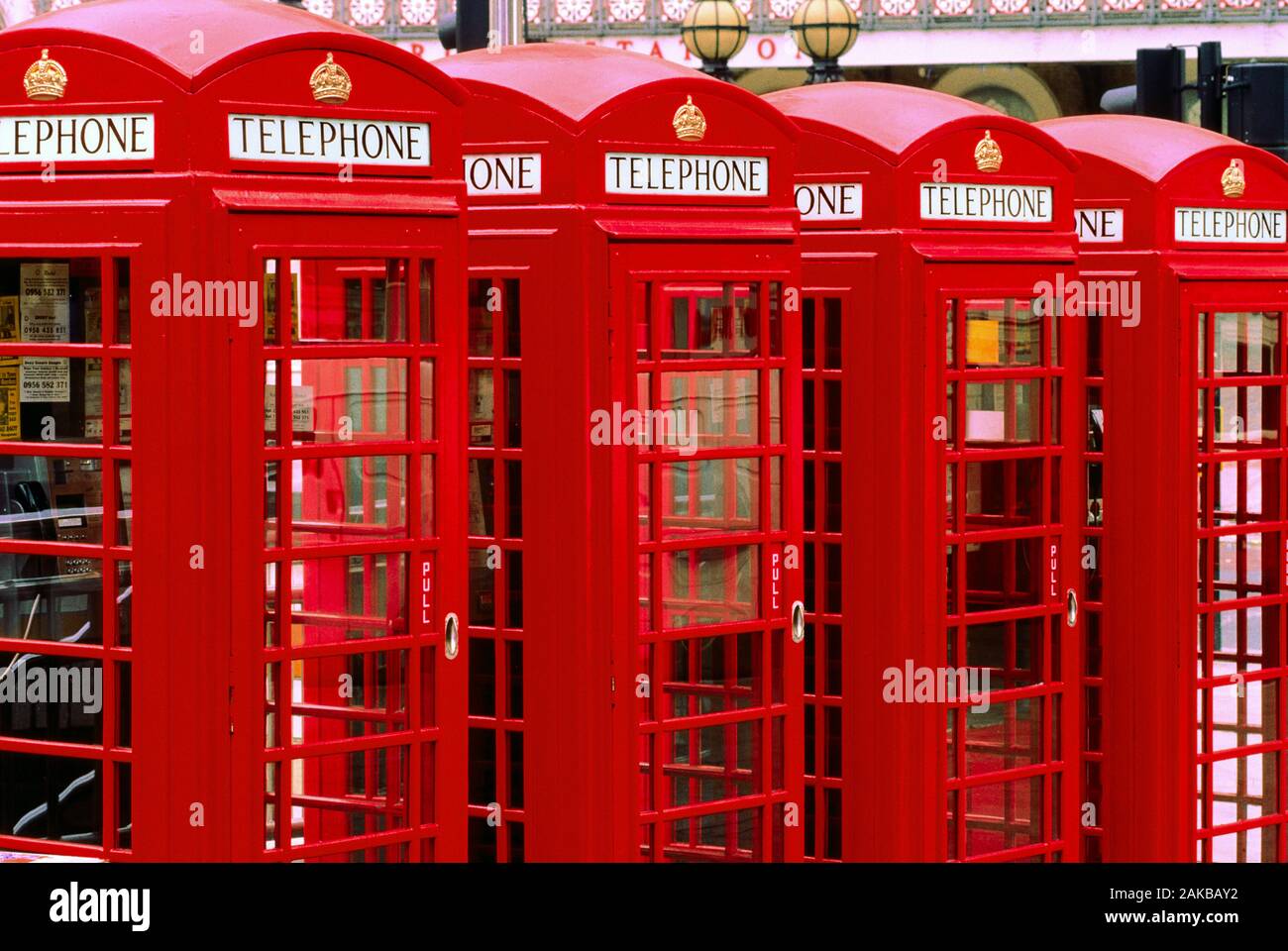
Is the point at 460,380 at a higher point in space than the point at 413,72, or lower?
lower

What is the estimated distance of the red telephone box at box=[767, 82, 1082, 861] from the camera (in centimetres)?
661

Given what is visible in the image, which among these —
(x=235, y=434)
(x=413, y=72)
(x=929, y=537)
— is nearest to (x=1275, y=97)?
(x=929, y=537)

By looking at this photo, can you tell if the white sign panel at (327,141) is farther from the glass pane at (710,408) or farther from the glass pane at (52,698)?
the glass pane at (52,698)

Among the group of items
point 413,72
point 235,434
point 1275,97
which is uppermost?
point 1275,97

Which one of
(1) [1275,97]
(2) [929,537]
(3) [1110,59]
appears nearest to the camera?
(2) [929,537]

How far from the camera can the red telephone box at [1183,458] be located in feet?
23.9

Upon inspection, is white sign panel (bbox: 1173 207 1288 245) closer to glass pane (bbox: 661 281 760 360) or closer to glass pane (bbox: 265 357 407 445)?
glass pane (bbox: 661 281 760 360)

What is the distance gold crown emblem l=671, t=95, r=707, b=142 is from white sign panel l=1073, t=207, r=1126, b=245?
184 cm

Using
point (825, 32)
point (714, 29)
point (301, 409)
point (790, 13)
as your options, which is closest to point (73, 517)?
point (301, 409)

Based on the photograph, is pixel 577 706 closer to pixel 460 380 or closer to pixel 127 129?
pixel 460 380

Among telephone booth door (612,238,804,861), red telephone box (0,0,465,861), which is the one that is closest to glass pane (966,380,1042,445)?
telephone booth door (612,238,804,861)

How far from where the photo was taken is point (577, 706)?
5891 millimetres

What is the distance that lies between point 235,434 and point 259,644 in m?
0.50

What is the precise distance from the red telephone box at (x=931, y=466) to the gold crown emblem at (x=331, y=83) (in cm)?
193
